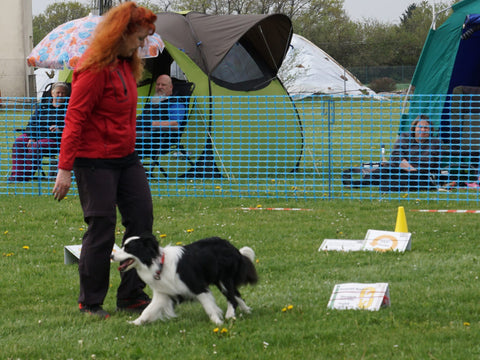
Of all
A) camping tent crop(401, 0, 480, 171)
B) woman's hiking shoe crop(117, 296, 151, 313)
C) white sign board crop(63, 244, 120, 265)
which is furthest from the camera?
camping tent crop(401, 0, 480, 171)

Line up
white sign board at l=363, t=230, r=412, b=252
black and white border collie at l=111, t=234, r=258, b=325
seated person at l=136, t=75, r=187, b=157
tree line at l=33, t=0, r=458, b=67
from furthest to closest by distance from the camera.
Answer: tree line at l=33, t=0, r=458, b=67
seated person at l=136, t=75, r=187, b=157
white sign board at l=363, t=230, r=412, b=252
black and white border collie at l=111, t=234, r=258, b=325

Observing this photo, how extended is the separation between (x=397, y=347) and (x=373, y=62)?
169 ft

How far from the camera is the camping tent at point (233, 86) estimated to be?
1112 centimetres

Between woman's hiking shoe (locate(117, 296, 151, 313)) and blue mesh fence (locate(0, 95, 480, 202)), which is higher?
blue mesh fence (locate(0, 95, 480, 202))

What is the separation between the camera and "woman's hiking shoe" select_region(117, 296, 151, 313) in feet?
15.5

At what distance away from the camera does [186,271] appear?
4.27 m

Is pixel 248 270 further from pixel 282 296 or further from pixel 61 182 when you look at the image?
pixel 61 182

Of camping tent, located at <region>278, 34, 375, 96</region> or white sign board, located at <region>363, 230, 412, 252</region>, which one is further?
camping tent, located at <region>278, 34, 375, 96</region>

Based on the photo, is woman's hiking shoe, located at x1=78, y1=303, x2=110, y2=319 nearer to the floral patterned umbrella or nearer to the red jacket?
the red jacket

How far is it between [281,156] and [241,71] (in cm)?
189

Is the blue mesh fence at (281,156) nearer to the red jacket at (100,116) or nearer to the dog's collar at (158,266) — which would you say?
the red jacket at (100,116)

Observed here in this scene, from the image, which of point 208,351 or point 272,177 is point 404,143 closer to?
point 272,177

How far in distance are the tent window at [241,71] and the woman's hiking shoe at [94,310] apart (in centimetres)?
742

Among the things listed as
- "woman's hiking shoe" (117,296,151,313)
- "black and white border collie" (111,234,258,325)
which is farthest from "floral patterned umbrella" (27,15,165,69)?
"black and white border collie" (111,234,258,325)
